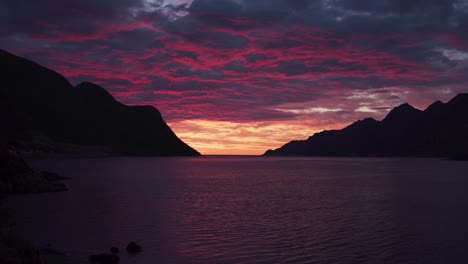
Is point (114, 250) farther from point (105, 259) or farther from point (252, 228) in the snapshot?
point (252, 228)

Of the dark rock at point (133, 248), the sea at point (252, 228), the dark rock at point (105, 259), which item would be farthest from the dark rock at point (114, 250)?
the dark rock at point (105, 259)

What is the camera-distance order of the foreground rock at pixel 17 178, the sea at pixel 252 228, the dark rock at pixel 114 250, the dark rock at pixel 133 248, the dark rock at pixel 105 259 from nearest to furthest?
the dark rock at pixel 105 259, the dark rock at pixel 114 250, the sea at pixel 252 228, the dark rock at pixel 133 248, the foreground rock at pixel 17 178

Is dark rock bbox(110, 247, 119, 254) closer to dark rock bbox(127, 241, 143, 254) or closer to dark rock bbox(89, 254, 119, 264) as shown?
dark rock bbox(127, 241, 143, 254)

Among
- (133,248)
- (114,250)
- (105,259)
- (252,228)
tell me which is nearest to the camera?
(105,259)

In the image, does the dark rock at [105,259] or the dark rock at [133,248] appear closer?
the dark rock at [105,259]

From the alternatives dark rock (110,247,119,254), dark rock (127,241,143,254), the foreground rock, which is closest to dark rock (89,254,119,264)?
dark rock (110,247,119,254)

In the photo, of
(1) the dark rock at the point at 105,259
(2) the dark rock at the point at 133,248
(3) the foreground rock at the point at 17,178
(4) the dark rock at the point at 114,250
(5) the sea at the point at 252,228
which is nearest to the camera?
(1) the dark rock at the point at 105,259

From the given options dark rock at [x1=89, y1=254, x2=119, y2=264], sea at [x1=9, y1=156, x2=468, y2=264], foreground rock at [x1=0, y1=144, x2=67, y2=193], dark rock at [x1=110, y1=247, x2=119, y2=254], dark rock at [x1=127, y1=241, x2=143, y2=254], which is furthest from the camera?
foreground rock at [x1=0, y1=144, x2=67, y2=193]

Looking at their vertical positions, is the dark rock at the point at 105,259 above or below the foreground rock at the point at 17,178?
below

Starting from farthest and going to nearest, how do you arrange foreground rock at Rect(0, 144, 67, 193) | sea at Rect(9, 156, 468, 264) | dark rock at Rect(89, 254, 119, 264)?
foreground rock at Rect(0, 144, 67, 193) → sea at Rect(9, 156, 468, 264) → dark rock at Rect(89, 254, 119, 264)

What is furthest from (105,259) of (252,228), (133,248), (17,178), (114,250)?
(17,178)

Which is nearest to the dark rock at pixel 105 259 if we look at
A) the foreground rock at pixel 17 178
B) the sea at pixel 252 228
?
the sea at pixel 252 228

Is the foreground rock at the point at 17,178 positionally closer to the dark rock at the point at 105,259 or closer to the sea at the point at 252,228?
the sea at the point at 252,228

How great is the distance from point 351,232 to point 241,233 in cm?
1040
